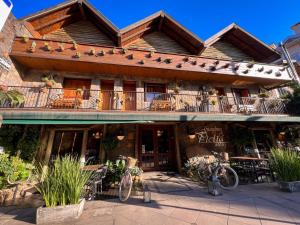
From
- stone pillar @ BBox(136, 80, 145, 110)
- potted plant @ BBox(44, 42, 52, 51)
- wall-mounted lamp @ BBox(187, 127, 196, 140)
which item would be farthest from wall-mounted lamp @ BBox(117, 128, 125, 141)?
potted plant @ BBox(44, 42, 52, 51)

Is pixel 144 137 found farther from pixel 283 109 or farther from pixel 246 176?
pixel 283 109

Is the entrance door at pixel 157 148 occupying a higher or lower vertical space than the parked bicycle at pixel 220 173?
higher

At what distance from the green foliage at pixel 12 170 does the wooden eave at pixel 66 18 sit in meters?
7.16

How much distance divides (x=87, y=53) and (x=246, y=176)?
373 inches

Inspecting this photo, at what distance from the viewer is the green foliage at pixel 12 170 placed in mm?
5183

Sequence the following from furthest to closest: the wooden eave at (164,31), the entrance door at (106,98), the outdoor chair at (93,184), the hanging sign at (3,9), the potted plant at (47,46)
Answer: the wooden eave at (164,31) → the entrance door at (106,98) → the potted plant at (47,46) → the outdoor chair at (93,184) → the hanging sign at (3,9)

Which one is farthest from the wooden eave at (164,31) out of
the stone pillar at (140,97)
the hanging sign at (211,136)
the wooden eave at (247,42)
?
the hanging sign at (211,136)

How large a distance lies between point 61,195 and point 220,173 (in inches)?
186

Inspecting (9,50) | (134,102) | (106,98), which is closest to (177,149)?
(134,102)

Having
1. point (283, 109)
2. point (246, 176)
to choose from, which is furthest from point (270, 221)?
point (283, 109)

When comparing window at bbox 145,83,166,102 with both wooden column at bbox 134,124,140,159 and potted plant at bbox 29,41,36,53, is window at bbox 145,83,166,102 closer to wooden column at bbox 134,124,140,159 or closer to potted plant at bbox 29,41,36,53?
wooden column at bbox 134,124,140,159

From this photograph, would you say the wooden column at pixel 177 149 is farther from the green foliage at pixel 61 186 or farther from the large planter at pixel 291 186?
the green foliage at pixel 61 186

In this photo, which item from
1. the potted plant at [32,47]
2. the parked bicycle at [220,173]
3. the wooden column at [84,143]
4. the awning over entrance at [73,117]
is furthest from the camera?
the wooden column at [84,143]

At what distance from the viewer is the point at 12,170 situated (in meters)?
5.36
